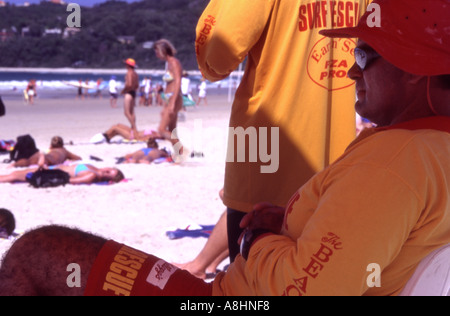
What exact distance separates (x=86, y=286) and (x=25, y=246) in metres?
0.20

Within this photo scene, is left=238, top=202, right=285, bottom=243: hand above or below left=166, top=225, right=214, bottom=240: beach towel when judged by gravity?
above

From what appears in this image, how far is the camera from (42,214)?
182 inches

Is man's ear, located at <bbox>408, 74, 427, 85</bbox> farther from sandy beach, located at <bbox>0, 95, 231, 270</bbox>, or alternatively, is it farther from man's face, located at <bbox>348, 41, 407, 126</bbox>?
sandy beach, located at <bbox>0, 95, 231, 270</bbox>

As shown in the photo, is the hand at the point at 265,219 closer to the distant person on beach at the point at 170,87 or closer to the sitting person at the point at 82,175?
the sitting person at the point at 82,175

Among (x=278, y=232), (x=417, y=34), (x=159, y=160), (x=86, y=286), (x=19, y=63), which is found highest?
(x=417, y=34)

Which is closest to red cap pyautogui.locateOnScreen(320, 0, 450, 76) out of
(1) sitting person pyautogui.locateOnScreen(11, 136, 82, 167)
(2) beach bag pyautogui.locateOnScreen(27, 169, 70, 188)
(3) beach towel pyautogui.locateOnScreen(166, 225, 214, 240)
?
(3) beach towel pyautogui.locateOnScreen(166, 225, 214, 240)

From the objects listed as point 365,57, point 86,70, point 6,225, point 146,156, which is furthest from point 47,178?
point 86,70

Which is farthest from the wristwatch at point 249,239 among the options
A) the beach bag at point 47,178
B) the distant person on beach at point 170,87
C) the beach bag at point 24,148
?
the distant person on beach at point 170,87

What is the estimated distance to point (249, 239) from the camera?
1.45 meters

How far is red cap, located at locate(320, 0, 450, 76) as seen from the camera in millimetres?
1292

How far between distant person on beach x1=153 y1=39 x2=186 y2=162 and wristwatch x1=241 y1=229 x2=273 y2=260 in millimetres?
6732
